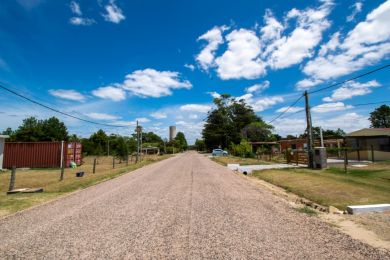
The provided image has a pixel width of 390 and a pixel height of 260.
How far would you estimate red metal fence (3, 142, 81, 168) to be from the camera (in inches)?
1206

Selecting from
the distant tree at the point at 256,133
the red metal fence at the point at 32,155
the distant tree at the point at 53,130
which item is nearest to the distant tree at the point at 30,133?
the distant tree at the point at 53,130

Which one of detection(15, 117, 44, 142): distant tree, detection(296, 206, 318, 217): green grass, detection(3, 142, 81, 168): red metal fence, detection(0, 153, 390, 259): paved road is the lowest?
detection(296, 206, 318, 217): green grass

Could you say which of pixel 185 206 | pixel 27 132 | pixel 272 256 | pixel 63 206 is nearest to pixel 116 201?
pixel 63 206

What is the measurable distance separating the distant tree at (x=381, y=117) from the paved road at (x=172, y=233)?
90817mm

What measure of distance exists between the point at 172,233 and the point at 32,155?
30.2m

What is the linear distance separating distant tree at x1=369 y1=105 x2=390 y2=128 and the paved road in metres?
90.8

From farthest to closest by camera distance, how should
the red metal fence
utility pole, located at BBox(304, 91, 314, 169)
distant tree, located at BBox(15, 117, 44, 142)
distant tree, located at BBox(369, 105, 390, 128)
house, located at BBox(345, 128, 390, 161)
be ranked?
distant tree, located at BBox(369, 105, 390, 128)
distant tree, located at BBox(15, 117, 44, 142)
the red metal fence
house, located at BBox(345, 128, 390, 161)
utility pole, located at BBox(304, 91, 314, 169)

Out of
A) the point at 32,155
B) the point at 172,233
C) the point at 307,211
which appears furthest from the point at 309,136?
the point at 32,155

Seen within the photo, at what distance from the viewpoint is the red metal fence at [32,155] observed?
30641 millimetres

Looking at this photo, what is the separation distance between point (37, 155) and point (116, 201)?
25.4m

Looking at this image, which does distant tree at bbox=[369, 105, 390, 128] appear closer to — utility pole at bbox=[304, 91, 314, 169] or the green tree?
the green tree

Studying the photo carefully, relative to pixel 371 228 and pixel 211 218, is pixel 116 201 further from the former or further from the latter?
pixel 371 228

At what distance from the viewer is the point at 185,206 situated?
8.84 meters

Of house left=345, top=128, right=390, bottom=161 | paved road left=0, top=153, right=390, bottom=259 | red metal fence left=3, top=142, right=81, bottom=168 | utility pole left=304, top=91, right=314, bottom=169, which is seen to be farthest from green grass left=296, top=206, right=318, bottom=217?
red metal fence left=3, top=142, right=81, bottom=168
